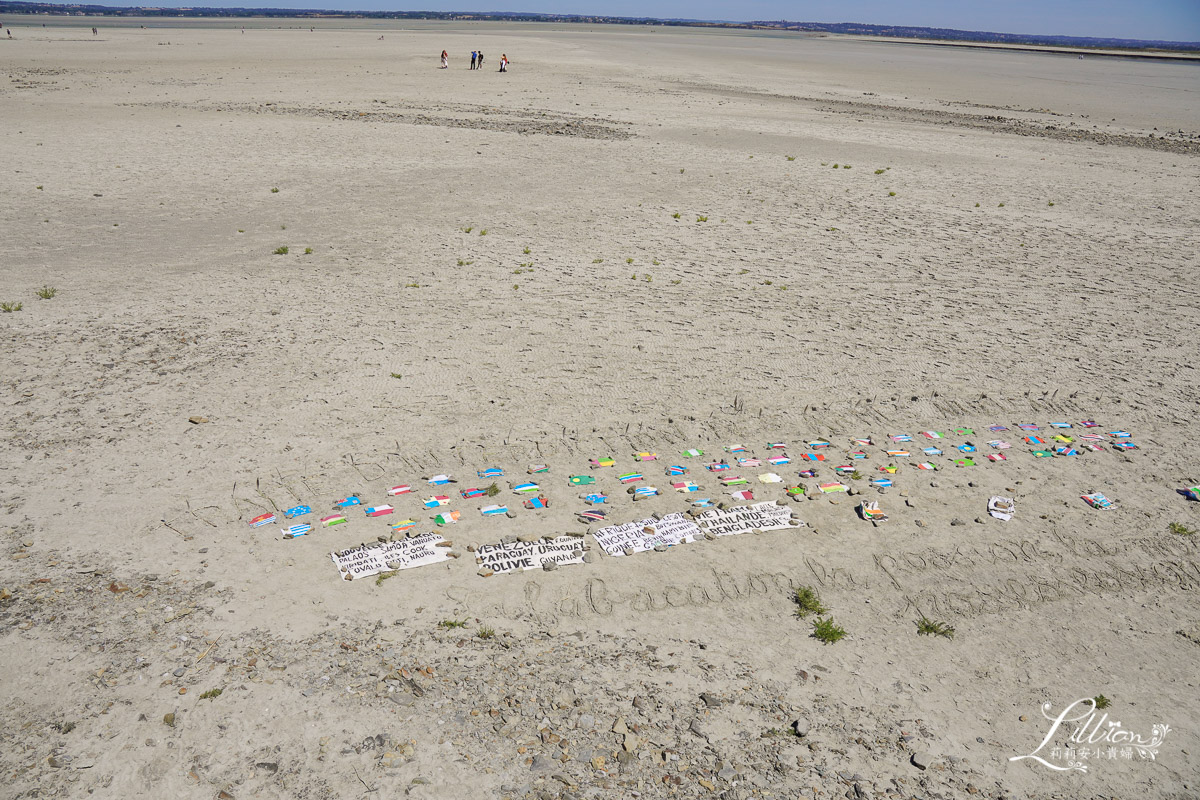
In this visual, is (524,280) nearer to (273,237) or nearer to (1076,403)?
(273,237)

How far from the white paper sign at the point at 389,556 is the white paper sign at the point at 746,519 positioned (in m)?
2.45

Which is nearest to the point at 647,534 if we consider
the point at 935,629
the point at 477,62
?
the point at 935,629

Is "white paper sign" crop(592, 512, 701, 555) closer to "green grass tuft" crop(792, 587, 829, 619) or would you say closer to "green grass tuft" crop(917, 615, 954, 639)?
"green grass tuft" crop(792, 587, 829, 619)

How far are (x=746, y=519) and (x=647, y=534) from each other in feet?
3.23

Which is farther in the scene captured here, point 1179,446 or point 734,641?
point 1179,446

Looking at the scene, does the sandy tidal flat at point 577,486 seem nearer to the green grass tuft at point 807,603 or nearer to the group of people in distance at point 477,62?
the green grass tuft at point 807,603

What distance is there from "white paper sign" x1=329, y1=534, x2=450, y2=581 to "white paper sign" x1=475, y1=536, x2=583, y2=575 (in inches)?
14.5

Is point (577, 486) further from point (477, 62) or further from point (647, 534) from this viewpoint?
point (477, 62)

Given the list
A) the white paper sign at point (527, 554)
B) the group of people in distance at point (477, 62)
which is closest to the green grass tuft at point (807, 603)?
the white paper sign at point (527, 554)

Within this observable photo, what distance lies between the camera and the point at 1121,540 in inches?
283

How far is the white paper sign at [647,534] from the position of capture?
6.79 meters

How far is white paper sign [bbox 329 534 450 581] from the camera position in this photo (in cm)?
635

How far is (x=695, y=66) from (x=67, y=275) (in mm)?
54850

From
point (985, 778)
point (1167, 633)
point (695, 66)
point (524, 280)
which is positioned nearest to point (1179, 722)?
point (1167, 633)
